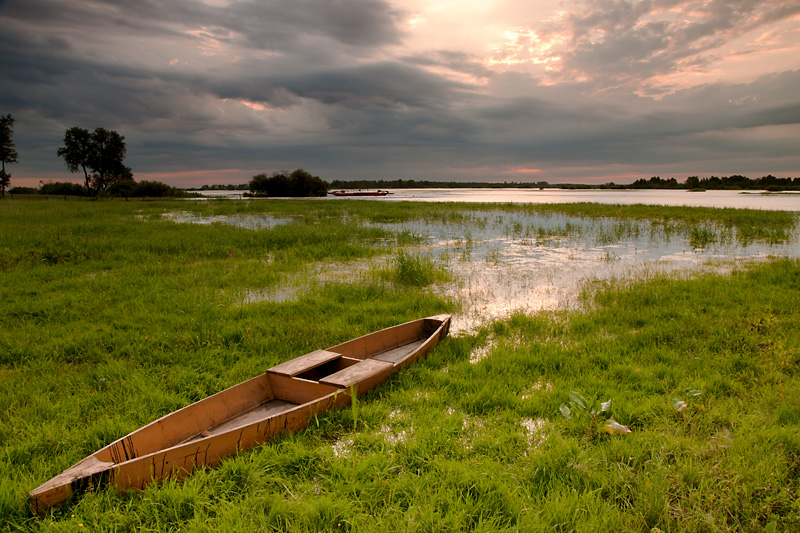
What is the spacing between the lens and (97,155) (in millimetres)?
70562

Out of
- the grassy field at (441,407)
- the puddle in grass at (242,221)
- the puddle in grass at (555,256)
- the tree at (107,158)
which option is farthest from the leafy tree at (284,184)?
the grassy field at (441,407)

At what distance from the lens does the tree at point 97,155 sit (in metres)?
67.8

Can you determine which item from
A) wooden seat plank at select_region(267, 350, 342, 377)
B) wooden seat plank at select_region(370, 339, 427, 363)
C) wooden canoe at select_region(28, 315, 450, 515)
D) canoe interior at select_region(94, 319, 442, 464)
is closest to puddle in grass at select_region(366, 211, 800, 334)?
wooden seat plank at select_region(370, 339, 427, 363)

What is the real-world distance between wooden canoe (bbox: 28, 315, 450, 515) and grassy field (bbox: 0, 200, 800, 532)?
0.50ft

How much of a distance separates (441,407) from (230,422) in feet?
8.31

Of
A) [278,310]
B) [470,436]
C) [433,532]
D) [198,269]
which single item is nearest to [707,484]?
[470,436]

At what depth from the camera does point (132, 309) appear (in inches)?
343

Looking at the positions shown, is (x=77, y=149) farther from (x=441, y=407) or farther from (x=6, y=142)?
(x=441, y=407)

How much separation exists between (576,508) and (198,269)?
1264cm

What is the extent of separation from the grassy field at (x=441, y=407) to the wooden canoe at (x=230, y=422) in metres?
0.15

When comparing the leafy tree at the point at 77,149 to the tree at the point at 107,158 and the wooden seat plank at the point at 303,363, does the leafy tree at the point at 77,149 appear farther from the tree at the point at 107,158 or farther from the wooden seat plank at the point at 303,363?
the wooden seat plank at the point at 303,363

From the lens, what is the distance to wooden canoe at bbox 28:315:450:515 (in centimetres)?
323

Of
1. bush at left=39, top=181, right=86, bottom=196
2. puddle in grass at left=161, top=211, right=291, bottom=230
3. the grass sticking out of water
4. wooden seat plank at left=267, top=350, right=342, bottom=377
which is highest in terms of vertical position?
bush at left=39, top=181, right=86, bottom=196

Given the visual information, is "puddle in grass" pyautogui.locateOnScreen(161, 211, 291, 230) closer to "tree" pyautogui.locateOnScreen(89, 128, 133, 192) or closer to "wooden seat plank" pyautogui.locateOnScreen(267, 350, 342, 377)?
"wooden seat plank" pyautogui.locateOnScreen(267, 350, 342, 377)
